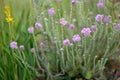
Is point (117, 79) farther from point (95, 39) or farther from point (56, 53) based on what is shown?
point (56, 53)

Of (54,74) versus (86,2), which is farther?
(86,2)

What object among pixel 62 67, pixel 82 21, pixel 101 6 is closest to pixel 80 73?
pixel 62 67

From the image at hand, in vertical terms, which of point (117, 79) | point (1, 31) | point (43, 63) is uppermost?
point (1, 31)

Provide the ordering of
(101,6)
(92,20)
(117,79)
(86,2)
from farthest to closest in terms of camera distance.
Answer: (86,2) → (92,20) → (101,6) → (117,79)

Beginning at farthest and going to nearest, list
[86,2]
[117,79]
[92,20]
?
[86,2], [92,20], [117,79]

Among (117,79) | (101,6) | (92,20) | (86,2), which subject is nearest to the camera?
(117,79)

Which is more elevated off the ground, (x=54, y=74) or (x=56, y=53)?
(x=56, y=53)

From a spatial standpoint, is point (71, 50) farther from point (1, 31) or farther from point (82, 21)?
point (1, 31)

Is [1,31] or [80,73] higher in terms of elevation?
[1,31]

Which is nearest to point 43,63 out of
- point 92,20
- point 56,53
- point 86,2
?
point 56,53
